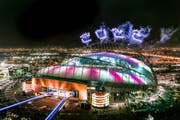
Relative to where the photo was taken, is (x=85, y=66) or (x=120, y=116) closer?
(x=120, y=116)

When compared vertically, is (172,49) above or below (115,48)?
above

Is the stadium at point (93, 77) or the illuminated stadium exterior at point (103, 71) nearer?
the stadium at point (93, 77)

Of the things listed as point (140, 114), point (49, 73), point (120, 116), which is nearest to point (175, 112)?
point (140, 114)

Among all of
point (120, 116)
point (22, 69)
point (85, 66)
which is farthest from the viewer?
point (22, 69)

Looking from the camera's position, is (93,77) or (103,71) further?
(103,71)

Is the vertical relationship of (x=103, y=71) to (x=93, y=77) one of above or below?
above

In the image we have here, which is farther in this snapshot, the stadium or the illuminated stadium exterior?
the illuminated stadium exterior

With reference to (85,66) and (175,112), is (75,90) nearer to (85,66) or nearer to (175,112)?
(85,66)

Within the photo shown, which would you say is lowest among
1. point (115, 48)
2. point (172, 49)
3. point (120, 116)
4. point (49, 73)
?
point (120, 116)
